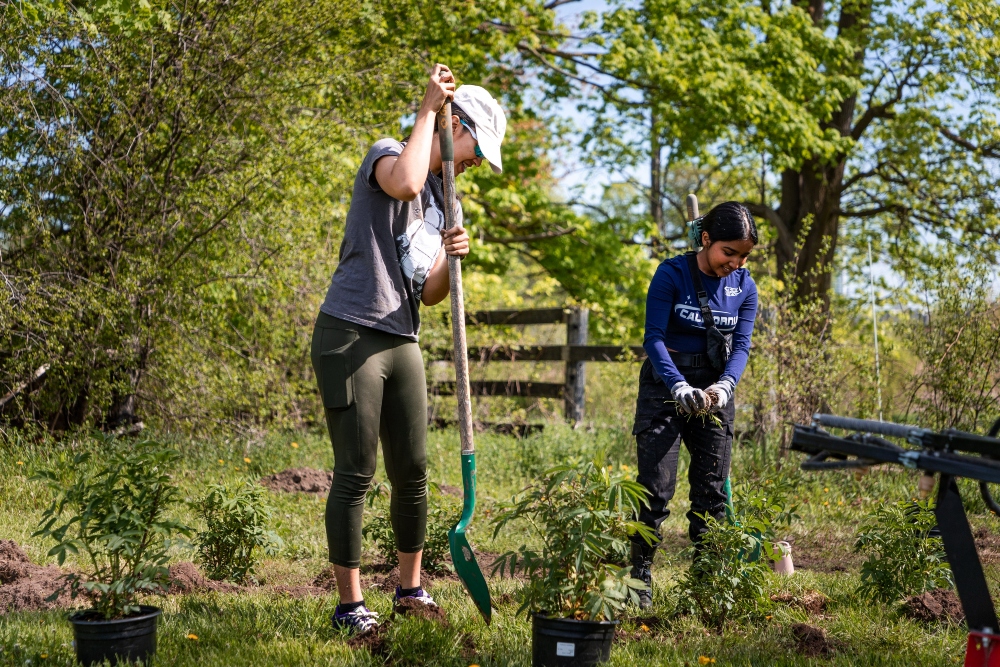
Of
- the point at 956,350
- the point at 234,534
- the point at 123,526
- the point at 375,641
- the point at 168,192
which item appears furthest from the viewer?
the point at 168,192

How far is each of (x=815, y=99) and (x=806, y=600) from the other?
→ 10.2 metres

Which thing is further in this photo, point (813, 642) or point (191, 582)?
point (191, 582)

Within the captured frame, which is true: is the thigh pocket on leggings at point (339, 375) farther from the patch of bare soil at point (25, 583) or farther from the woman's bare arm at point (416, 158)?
the patch of bare soil at point (25, 583)

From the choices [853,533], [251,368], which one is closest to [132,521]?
[853,533]

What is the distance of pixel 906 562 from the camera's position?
3.82 metres

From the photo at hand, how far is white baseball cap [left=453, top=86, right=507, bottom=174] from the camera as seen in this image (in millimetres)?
3355

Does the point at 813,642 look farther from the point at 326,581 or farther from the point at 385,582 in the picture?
the point at 326,581

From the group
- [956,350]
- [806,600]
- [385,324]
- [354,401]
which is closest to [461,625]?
[354,401]

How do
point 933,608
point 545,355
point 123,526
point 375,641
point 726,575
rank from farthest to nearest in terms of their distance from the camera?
point 545,355 → point 933,608 → point 726,575 → point 375,641 → point 123,526

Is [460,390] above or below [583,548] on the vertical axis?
above

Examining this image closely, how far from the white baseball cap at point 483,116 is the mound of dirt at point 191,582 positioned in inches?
89.3

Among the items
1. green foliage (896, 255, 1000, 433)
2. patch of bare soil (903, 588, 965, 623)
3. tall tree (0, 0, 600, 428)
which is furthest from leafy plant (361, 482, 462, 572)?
green foliage (896, 255, 1000, 433)

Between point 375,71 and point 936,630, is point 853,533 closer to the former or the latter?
point 936,630

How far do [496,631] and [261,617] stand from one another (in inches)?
35.7
